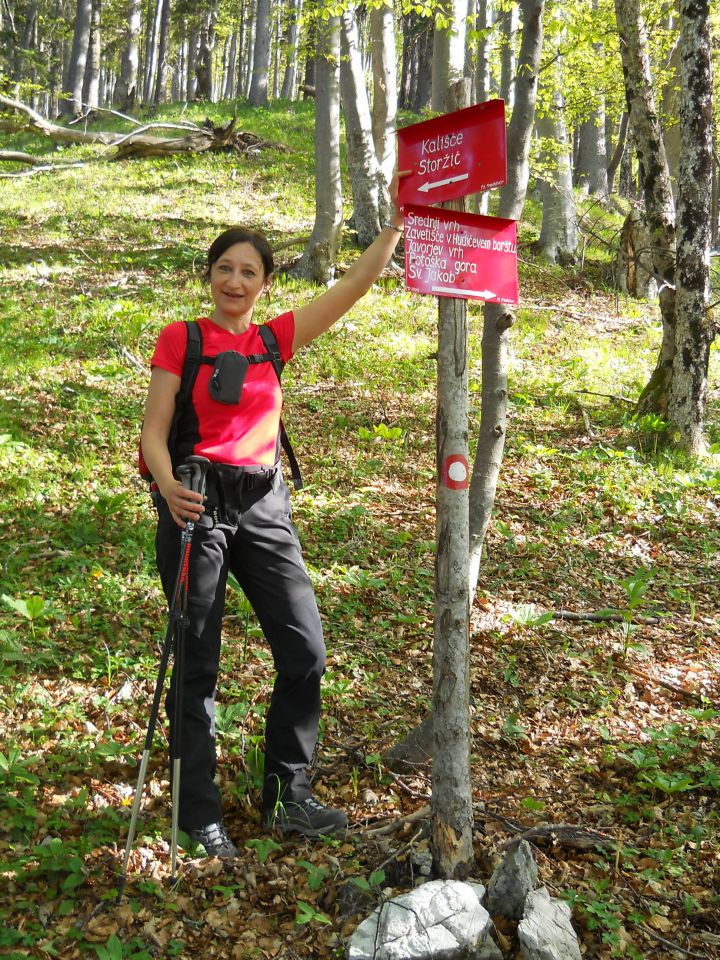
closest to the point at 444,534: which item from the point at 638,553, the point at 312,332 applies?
the point at 312,332

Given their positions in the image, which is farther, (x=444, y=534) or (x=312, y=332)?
(x=312, y=332)

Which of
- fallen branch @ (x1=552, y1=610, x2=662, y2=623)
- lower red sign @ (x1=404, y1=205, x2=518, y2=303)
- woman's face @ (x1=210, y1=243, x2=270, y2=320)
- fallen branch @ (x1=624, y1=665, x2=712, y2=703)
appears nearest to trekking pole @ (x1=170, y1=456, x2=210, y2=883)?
woman's face @ (x1=210, y1=243, x2=270, y2=320)

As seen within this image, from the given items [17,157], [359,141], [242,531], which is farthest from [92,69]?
[242,531]

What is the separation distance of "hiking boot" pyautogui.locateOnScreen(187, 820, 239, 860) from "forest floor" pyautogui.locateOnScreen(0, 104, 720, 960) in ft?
0.18

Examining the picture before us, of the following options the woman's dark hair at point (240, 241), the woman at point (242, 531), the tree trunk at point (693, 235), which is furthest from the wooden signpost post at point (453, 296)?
the tree trunk at point (693, 235)

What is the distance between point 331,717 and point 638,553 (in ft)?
11.1

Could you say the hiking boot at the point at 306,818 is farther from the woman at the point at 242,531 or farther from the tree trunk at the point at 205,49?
the tree trunk at the point at 205,49

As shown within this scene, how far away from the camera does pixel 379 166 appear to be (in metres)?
13.1

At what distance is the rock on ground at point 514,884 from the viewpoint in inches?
117

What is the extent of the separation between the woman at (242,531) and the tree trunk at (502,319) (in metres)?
1.52

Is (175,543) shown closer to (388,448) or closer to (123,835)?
(123,835)

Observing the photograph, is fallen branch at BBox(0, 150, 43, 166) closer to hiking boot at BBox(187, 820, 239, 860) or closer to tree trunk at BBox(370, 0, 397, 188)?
tree trunk at BBox(370, 0, 397, 188)

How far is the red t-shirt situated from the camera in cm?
322

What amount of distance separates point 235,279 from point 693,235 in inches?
235
